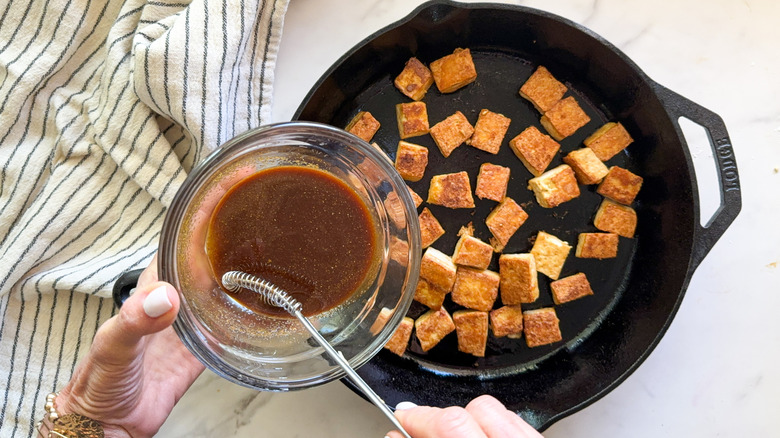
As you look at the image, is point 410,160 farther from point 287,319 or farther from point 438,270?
point 287,319

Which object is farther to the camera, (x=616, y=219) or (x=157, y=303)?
(x=616, y=219)

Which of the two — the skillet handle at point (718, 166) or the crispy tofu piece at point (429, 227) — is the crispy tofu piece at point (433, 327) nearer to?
the crispy tofu piece at point (429, 227)

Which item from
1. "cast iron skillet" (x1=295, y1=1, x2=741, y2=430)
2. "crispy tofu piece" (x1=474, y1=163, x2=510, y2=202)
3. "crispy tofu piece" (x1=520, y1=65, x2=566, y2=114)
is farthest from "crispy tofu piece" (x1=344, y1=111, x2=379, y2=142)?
"crispy tofu piece" (x1=520, y1=65, x2=566, y2=114)

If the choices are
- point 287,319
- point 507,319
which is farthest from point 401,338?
point 287,319

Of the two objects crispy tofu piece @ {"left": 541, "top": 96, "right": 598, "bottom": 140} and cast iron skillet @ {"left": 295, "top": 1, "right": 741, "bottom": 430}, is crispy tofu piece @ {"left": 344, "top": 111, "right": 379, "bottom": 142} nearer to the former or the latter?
cast iron skillet @ {"left": 295, "top": 1, "right": 741, "bottom": 430}

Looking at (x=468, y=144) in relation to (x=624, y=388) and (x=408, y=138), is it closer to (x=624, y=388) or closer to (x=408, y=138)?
(x=408, y=138)

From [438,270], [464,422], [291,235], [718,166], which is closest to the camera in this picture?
[464,422]

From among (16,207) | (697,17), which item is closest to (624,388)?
(697,17)
